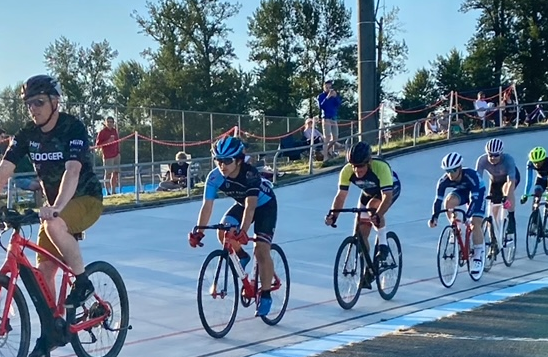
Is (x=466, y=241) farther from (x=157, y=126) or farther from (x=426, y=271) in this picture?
(x=157, y=126)

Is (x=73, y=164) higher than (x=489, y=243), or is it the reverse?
(x=73, y=164)

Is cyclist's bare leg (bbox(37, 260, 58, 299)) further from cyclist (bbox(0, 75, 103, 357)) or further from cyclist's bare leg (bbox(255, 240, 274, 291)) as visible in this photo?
cyclist's bare leg (bbox(255, 240, 274, 291))

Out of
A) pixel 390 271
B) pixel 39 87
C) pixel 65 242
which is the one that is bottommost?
pixel 390 271

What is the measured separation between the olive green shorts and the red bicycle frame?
16 cm

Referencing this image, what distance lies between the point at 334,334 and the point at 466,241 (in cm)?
352

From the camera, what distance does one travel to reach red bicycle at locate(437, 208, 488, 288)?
10301mm

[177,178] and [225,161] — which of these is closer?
[225,161]

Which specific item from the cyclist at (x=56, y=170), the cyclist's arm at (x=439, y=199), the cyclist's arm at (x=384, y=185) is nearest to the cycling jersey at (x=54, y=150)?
the cyclist at (x=56, y=170)

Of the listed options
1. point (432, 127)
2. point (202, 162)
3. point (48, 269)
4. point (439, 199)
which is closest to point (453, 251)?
point (439, 199)

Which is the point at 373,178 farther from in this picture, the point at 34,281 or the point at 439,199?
the point at 34,281

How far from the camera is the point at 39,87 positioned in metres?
5.96

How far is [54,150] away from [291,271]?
18.1ft

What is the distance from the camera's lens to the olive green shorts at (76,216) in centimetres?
612

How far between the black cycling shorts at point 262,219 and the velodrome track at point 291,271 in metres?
0.90
